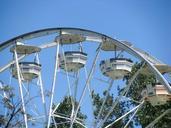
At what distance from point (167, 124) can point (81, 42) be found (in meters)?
15.6

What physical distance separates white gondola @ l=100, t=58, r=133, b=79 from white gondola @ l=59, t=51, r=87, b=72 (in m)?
1.12

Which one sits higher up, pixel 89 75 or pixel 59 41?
pixel 59 41

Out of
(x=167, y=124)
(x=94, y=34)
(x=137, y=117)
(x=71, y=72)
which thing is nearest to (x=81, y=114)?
(x=137, y=117)

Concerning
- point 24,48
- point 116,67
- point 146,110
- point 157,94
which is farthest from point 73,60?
point 146,110

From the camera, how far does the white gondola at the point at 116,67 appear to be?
2777cm

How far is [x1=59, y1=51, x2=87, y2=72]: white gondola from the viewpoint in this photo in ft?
90.7

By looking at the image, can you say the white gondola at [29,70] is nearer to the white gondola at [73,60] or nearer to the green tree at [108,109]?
the white gondola at [73,60]

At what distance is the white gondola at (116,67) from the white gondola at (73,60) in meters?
1.12

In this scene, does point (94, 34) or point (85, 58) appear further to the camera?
point (85, 58)

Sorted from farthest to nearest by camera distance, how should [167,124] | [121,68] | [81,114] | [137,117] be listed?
[81,114] < [137,117] < [167,124] < [121,68]

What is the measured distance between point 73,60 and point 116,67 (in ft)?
6.83

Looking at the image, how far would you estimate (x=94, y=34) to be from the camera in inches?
1019

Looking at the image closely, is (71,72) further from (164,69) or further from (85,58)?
(164,69)

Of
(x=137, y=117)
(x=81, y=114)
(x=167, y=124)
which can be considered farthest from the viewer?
(x=81, y=114)
